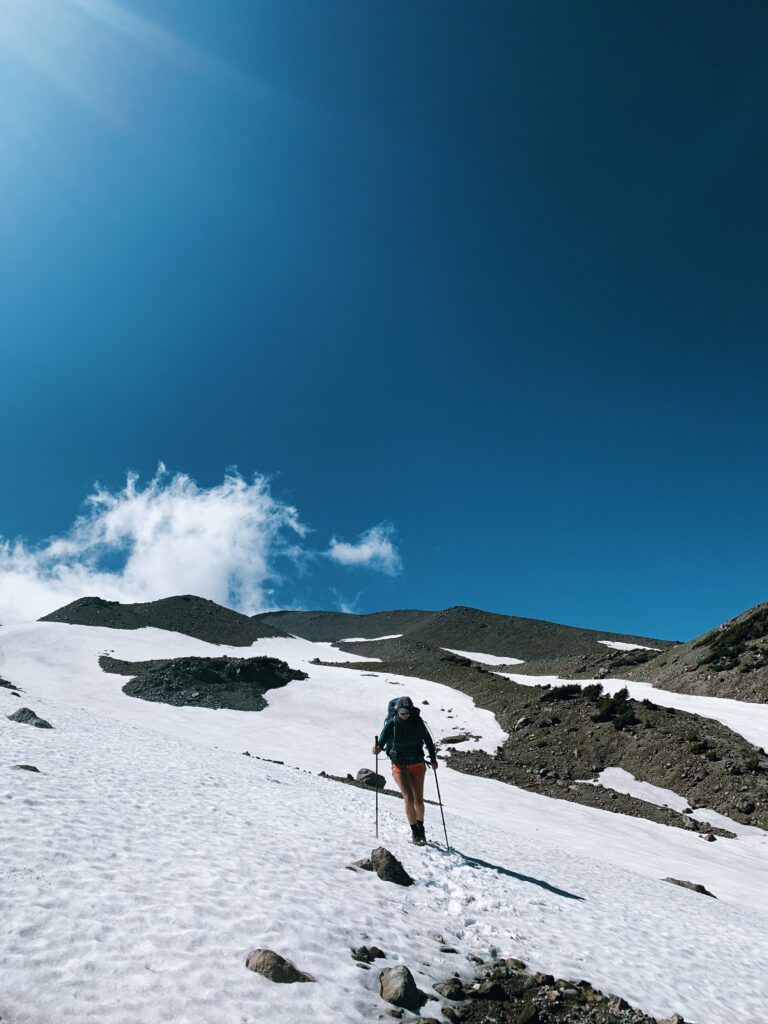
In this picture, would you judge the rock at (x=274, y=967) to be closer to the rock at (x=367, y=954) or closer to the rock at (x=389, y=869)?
the rock at (x=367, y=954)

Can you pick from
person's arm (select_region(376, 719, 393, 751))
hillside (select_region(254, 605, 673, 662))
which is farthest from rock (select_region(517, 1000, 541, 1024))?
hillside (select_region(254, 605, 673, 662))

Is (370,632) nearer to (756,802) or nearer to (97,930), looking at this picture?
(756,802)

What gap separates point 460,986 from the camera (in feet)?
17.9

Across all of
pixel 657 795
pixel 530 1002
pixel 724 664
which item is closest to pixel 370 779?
pixel 657 795

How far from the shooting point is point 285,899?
6598 mm

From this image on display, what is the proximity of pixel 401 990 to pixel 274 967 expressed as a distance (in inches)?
46.4

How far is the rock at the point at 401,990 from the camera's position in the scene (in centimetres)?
489

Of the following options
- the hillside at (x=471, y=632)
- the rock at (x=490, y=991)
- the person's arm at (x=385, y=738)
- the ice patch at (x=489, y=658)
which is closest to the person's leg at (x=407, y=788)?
the person's arm at (x=385, y=738)

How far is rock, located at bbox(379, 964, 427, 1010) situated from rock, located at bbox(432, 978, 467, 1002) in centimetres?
27

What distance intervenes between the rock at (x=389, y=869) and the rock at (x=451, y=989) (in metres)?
2.88

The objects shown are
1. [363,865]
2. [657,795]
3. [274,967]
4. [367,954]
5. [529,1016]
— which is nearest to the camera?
[274,967]

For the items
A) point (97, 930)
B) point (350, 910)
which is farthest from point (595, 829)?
point (97, 930)

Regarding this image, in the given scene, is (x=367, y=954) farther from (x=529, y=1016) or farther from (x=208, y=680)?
(x=208, y=680)

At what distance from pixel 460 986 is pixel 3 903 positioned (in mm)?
4556
